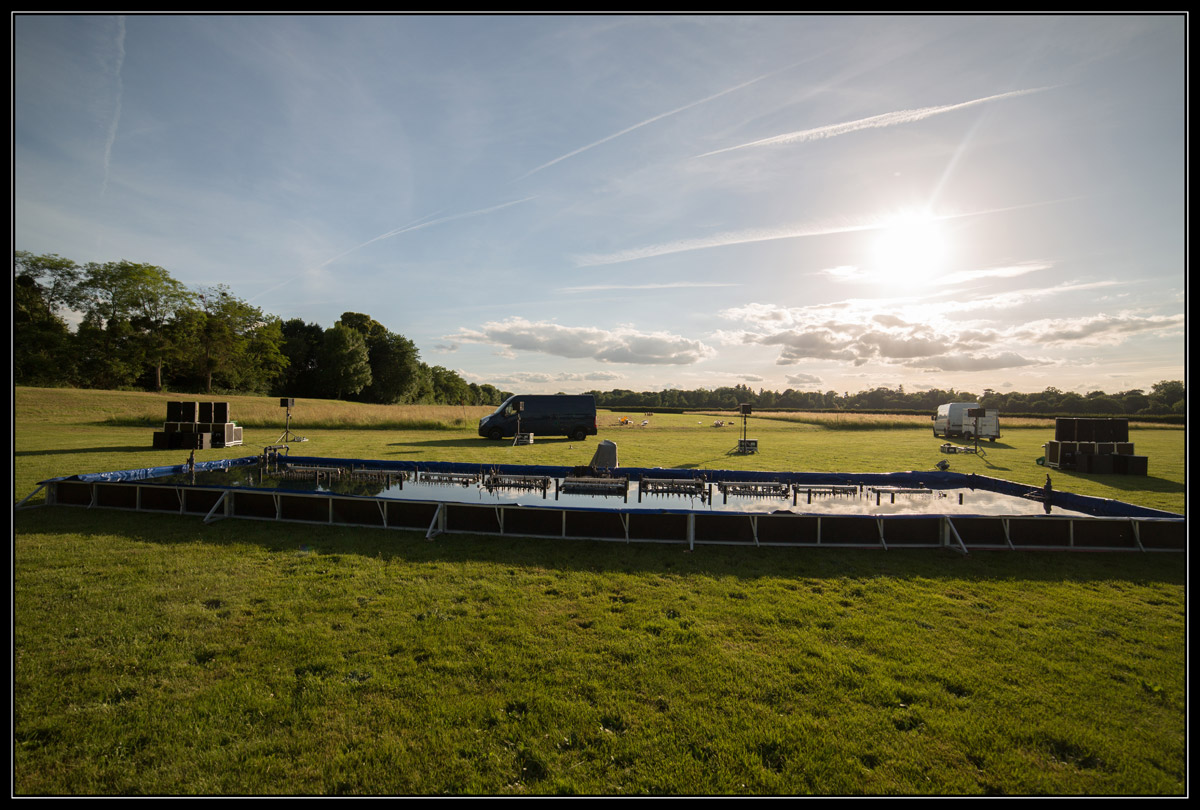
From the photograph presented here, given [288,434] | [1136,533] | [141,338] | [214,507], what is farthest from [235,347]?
[1136,533]

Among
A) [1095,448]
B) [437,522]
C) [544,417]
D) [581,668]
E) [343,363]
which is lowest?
[581,668]

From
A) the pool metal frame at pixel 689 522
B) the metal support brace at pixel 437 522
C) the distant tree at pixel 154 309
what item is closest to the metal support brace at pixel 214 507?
the pool metal frame at pixel 689 522

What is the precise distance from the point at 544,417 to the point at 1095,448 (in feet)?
76.0

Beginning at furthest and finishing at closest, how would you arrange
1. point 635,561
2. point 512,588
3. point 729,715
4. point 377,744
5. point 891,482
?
point 891,482 → point 635,561 → point 512,588 → point 729,715 → point 377,744

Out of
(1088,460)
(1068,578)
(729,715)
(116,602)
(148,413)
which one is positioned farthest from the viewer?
(148,413)

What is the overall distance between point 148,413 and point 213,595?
3817cm

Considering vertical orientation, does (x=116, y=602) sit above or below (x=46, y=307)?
below

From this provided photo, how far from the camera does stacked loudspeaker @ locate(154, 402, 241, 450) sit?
2080 cm

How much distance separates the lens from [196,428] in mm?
21594

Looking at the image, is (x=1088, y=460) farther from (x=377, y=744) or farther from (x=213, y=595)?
(x=213, y=595)

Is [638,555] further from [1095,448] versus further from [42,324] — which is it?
[42,324]

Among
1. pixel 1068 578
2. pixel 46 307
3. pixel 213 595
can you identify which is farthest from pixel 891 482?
pixel 46 307

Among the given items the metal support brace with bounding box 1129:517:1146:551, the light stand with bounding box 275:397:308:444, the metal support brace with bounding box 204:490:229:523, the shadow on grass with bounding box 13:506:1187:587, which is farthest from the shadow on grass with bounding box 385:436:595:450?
the metal support brace with bounding box 1129:517:1146:551

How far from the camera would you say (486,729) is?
3.52m
